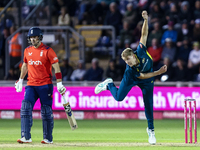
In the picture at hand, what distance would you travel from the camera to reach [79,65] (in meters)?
17.1

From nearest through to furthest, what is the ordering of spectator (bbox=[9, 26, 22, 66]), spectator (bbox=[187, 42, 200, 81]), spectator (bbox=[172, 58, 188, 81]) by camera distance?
spectator (bbox=[172, 58, 188, 81]), spectator (bbox=[187, 42, 200, 81]), spectator (bbox=[9, 26, 22, 66])

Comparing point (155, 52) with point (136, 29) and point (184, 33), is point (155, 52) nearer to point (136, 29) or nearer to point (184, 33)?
point (184, 33)

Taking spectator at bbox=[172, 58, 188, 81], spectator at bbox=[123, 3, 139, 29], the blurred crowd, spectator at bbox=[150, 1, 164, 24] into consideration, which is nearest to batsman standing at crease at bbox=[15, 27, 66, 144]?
the blurred crowd

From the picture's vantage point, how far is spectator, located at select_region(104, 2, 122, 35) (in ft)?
61.2

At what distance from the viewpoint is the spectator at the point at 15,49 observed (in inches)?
693

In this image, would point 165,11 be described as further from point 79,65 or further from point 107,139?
point 107,139

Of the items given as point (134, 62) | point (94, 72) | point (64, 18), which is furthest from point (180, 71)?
point (134, 62)

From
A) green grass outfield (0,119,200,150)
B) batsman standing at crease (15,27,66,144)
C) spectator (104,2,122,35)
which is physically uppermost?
spectator (104,2,122,35)

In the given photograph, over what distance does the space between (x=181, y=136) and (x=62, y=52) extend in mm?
8027

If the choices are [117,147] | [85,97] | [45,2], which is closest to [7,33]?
[45,2]

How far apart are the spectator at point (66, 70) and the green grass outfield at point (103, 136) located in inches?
91.8

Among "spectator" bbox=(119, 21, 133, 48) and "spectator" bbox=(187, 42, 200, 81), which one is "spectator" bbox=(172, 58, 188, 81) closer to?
"spectator" bbox=(187, 42, 200, 81)

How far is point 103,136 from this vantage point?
35.7 ft

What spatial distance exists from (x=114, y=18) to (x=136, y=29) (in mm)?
1180
